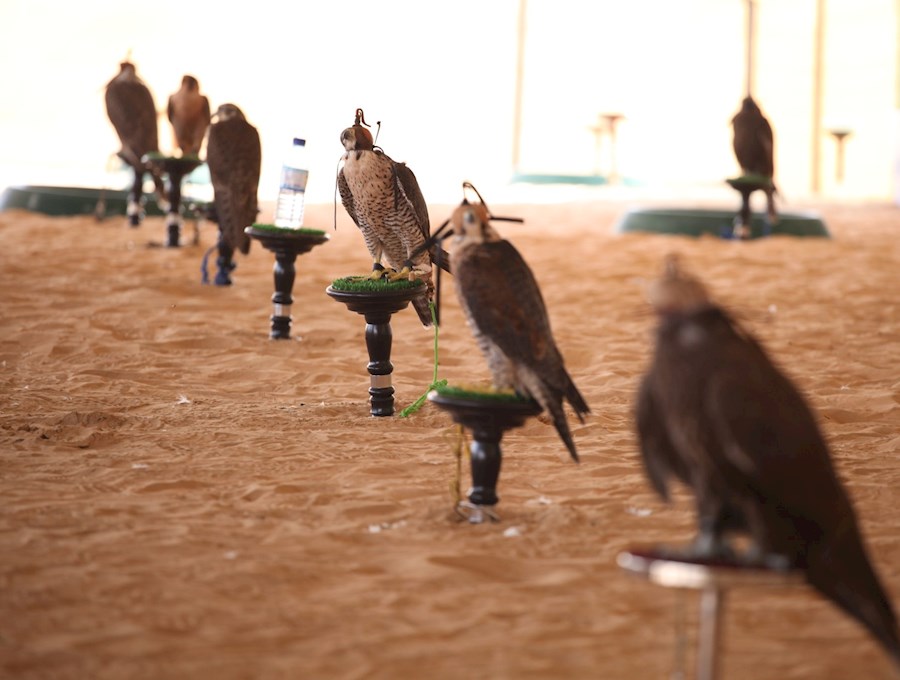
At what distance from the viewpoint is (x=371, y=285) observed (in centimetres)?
441

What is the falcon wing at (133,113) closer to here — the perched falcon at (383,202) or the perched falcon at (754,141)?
the perched falcon at (383,202)

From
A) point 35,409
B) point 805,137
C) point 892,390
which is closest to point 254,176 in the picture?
point 35,409

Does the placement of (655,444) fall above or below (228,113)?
Answer: below

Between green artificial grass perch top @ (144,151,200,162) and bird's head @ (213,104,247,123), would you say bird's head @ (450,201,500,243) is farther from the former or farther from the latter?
green artificial grass perch top @ (144,151,200,162)

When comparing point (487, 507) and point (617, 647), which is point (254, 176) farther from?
point (617, 647)

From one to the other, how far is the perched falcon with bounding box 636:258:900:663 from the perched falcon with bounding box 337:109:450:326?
7.35ft

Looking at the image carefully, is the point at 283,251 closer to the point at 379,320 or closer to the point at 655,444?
the point at 379,320

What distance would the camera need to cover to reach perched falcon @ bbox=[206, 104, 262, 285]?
6508 millimetres

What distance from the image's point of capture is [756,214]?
42.9ft

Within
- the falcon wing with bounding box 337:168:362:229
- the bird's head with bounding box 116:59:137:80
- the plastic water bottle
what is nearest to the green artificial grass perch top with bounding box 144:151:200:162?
the bird's head with bounding box 116:59:137:80

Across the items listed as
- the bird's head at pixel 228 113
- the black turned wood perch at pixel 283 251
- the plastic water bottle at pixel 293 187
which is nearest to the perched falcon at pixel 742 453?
the black turned wood perch at pixel 283 251

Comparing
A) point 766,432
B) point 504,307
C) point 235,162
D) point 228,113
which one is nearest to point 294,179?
point 235,162

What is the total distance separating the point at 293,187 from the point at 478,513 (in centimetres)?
272

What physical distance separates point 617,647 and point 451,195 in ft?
49.3
